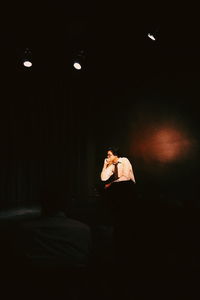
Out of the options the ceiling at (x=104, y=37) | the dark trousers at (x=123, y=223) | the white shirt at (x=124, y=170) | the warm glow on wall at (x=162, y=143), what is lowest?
the dark trousers at (x=123, y=223)

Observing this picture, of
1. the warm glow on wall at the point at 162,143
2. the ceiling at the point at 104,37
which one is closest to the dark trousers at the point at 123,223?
the ceiling at the point at 104,37

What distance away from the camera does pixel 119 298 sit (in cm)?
159

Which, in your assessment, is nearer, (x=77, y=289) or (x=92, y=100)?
(x=77, y=289)

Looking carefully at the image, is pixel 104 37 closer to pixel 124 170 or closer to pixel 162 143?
pixel 162 143

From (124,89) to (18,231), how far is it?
15.2 ft

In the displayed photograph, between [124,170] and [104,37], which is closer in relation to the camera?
[104,37]

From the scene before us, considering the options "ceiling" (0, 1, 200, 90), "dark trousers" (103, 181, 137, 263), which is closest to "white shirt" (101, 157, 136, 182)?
"ceiling" (0, 1, 200, 90)

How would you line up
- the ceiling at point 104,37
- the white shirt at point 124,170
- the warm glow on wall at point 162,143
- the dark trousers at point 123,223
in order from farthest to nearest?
the white shirt at point 124,170 < the warm glow on wall at point 162,143 < the ceiling at point 104,37 < the dark trousers at point 123,223

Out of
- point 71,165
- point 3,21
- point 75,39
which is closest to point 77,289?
point 3,21

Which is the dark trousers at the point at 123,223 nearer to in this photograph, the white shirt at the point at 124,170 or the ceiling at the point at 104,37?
the ceiling at the point at 104,37

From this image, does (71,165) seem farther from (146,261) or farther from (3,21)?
(146,261)

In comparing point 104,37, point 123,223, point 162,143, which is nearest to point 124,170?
point 162,143

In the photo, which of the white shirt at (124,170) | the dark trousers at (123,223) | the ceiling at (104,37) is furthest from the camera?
the white shirt at (124,170)

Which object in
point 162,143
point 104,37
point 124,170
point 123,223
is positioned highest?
point 104,37
